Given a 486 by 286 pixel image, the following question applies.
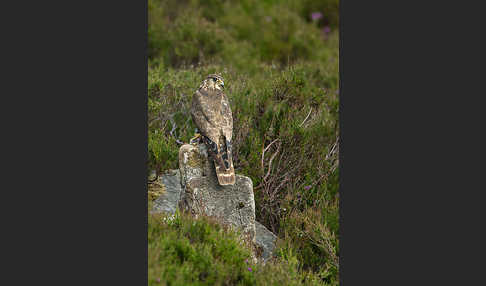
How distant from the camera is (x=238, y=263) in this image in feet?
17.8

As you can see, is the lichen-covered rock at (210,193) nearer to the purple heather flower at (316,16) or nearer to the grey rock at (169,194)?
the grey rock at (169,194)

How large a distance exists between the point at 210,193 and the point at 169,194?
155 centimetres

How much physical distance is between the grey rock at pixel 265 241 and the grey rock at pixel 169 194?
48.5 inches

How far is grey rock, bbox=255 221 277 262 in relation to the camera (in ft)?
21.4

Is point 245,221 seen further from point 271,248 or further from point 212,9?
point 212,9

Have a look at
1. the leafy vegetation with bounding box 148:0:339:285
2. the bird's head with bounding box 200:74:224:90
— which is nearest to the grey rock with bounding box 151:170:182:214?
the leafy vegetation with bounding box 148:0:339:285

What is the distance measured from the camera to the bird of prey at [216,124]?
18.4 feet

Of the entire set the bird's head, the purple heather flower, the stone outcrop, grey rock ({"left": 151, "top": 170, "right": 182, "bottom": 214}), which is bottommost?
grey rock ({"left": 151, "top": 170, "right": 182, "bottom": 214})

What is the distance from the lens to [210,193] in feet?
19.4

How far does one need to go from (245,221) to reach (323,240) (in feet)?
5.39

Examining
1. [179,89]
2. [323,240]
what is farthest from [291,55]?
[323,240]

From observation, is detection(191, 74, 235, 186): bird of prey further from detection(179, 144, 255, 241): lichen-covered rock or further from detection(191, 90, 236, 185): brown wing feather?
detection(179, 144, 255, 241): lichen-covered rock

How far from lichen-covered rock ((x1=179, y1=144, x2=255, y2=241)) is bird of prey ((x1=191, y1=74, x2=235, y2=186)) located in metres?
0.22

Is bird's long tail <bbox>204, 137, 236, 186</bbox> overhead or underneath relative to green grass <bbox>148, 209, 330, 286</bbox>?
Result: overhead
